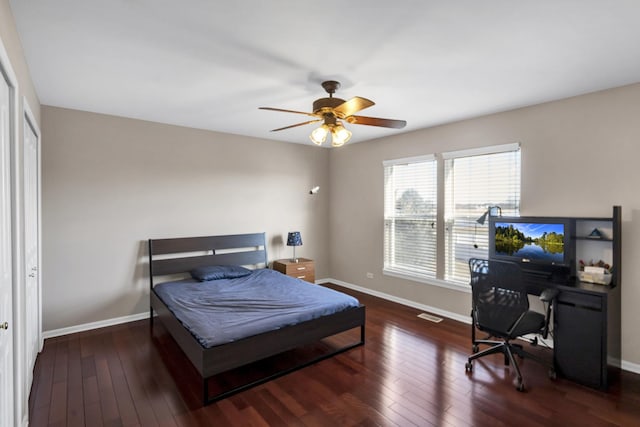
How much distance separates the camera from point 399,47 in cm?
225

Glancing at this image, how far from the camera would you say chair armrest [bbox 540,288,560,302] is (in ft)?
8.99

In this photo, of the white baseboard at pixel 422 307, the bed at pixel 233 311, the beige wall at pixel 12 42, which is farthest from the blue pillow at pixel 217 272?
the beige wall at pixel 12 42

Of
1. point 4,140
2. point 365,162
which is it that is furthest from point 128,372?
point 365,162

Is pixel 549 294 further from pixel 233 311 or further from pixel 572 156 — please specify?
pixel 233 311

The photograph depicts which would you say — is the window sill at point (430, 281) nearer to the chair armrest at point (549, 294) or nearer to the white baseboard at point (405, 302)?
the white baseboard at point (405, 302)

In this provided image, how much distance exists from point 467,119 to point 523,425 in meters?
3.23

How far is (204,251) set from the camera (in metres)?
4.58

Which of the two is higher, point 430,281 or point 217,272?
point 217,272

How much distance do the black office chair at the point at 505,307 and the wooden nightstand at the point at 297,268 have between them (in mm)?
2772

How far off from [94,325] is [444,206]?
15.3ft

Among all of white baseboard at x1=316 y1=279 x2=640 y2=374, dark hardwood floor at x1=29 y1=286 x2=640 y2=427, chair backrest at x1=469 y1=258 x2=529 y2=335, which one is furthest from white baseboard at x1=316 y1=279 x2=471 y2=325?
chair backrest at x1=469 y1=258 x2=529 y2=335

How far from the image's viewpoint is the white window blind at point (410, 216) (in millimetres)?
4512

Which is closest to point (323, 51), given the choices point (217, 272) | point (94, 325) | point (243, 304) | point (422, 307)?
point (243, 304)

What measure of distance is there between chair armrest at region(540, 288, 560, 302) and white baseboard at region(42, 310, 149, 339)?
177 inches
